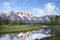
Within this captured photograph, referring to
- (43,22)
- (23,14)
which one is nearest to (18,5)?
(23,14)

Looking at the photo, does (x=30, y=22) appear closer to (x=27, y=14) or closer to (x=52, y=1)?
(x=27, y=14)

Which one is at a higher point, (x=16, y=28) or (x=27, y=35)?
(x=16, y=28)

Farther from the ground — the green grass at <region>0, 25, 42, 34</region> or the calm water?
the green grass at <region>0, 25, 42, 34</region>

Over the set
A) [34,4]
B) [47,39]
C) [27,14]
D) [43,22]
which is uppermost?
[34,4]

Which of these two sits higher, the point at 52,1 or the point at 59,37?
the point at 52,1

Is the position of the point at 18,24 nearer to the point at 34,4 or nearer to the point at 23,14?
the point at 23,14

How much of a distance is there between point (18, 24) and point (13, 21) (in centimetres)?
11

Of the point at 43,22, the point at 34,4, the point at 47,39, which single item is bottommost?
the point at 47,39

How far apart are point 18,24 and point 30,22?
9.1 inches

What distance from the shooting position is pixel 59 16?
286cm

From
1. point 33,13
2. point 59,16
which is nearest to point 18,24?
point 33,13

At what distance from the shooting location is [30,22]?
282cm

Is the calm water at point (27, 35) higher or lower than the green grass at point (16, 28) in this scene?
lower

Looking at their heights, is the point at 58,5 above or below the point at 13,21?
above
